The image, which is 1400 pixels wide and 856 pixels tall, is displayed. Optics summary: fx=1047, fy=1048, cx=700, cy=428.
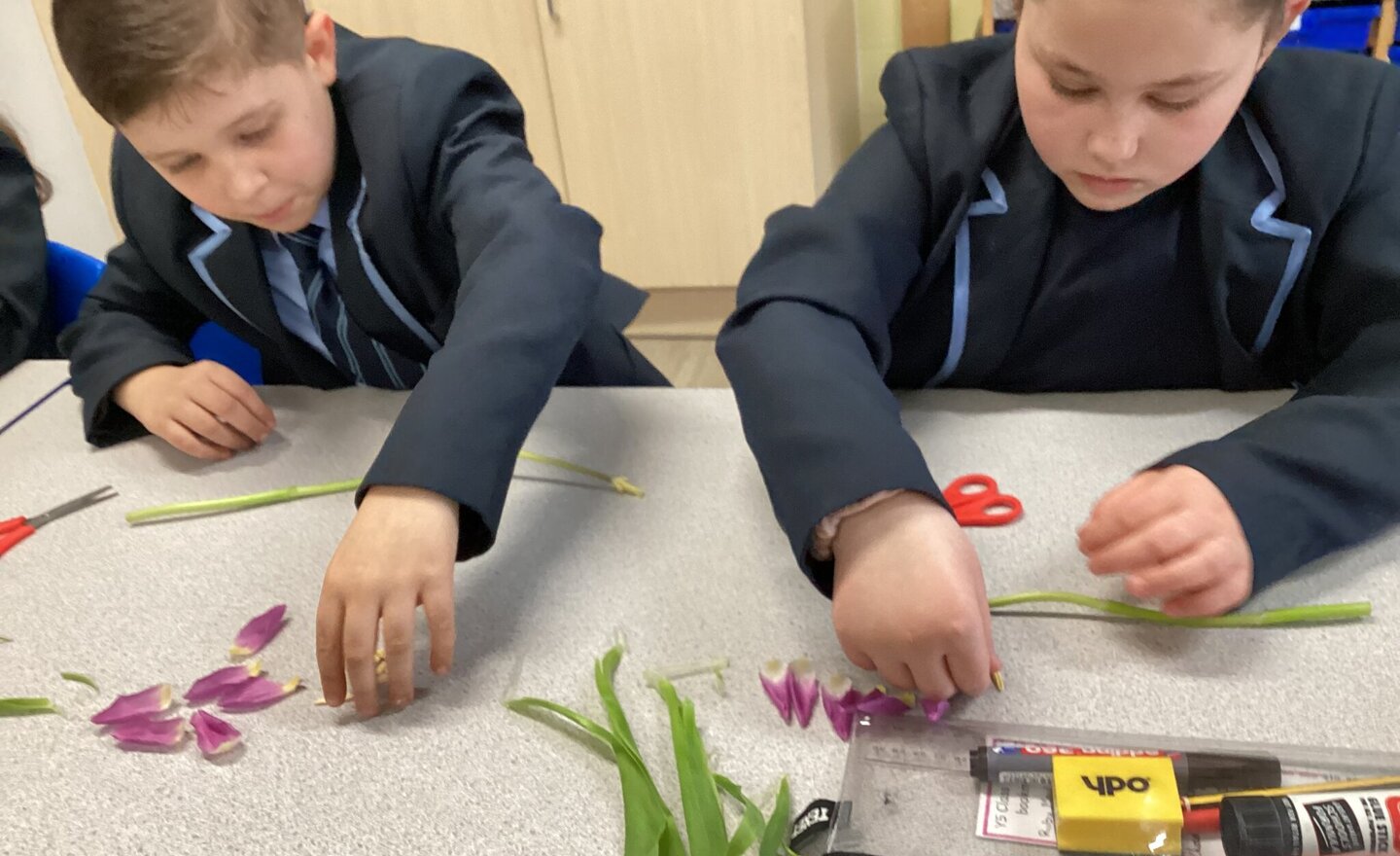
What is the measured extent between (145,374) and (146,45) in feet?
0.96

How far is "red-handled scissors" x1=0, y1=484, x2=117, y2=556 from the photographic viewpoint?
28.5 inches

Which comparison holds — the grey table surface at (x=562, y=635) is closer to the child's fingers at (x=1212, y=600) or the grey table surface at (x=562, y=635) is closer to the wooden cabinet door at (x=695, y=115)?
the child's fingers at (x=1212, y=600)

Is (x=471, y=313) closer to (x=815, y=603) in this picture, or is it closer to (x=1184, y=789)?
(x=815, y=603)

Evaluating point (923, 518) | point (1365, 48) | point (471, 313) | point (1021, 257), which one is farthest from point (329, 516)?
point (1365, 48)

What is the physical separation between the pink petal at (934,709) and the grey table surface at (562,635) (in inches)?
0.7

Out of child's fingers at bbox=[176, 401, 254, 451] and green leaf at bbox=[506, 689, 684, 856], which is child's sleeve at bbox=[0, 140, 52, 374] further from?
green leaf at bbox=[506, 689, 684, 856]

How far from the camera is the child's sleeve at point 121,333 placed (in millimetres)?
854

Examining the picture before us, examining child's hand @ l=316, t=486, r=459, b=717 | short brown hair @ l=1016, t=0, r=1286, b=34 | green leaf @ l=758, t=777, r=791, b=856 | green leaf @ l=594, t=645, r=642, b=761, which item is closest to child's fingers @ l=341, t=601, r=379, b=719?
child's hand @ l=316, t=486, r=459, b=717

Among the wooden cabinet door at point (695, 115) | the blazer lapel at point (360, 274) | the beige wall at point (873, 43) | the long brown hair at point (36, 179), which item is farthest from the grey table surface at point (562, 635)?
the beige wall at point (873, 43)

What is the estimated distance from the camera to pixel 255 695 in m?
0.56

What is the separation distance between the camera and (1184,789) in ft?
1.41

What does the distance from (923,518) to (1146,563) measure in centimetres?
11

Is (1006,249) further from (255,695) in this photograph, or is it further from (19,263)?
(19,263)

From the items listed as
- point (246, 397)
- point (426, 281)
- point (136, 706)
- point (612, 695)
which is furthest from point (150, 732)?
point (426, 281)
